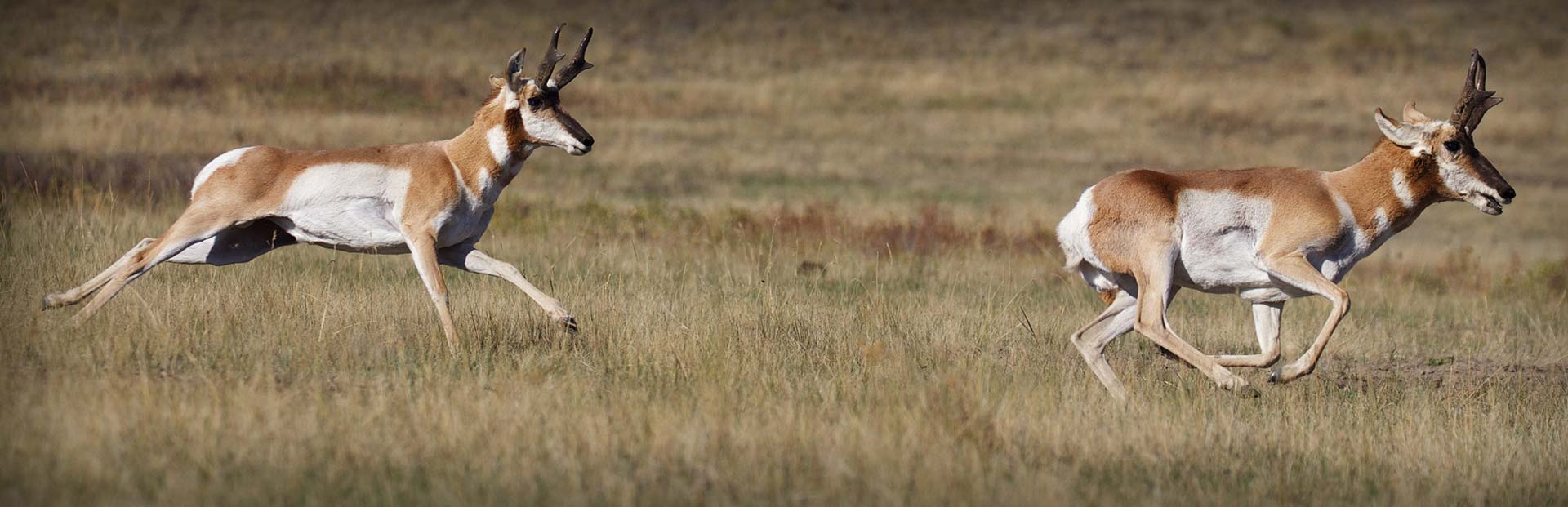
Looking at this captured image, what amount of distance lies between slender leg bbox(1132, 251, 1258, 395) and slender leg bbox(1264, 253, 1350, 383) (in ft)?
1.15

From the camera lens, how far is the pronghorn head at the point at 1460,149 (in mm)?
9453

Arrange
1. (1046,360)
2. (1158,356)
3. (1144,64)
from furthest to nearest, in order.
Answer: (1144,64), (1158,356), (1046,360)

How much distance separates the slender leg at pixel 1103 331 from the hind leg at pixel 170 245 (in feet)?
16.9

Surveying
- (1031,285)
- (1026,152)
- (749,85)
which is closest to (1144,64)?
(749,85)

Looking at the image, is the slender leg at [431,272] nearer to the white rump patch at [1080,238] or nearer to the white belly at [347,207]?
the white belly at [347,207]

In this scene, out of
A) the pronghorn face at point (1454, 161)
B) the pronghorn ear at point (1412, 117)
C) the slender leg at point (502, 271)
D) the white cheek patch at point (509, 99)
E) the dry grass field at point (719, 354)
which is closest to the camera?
the dry grass field at point (719, 354)

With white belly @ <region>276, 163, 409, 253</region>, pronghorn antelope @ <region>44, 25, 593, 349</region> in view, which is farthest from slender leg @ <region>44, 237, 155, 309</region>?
white belly @ <region>276, 163, 409, 253</region>

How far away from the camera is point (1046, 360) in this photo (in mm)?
9961

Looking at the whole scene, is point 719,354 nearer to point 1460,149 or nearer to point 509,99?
point 509,99

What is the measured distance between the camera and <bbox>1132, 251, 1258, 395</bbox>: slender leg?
29.8ft

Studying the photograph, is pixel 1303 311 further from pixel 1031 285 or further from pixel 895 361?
pixel 895 361

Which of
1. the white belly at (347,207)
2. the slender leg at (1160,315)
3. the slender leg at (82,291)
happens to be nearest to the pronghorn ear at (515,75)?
the white belly at (347,207)

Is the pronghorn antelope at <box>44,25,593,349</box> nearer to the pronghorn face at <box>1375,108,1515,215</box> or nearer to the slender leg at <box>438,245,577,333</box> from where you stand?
the slender leg at <box>438,245,577,333</box>

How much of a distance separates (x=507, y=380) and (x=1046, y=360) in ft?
12.0
